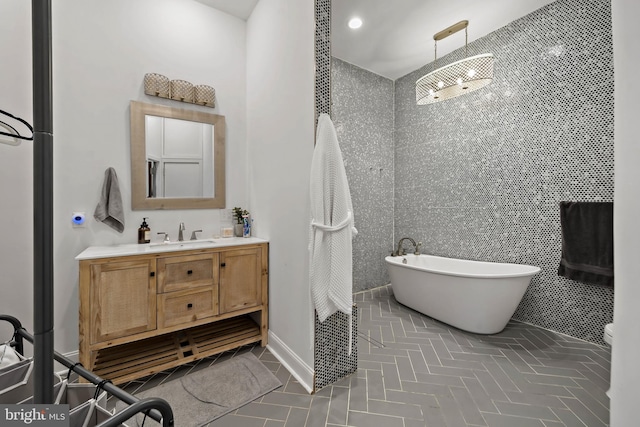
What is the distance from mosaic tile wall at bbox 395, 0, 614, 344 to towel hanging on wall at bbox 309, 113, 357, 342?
2283 mm

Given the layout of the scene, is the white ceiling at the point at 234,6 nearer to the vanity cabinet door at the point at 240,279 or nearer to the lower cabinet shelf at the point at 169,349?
the vanity cabinet door at the point at 240,279

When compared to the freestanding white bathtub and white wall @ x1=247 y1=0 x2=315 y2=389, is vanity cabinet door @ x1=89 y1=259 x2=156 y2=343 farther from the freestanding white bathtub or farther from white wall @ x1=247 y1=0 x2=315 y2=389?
the freestanding white bathtub

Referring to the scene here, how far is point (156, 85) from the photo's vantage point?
2395mm

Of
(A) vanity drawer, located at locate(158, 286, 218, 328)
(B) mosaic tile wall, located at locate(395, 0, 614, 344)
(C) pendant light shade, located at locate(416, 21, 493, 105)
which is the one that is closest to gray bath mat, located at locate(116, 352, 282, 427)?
(A) vanity drawer, located at locate(158, 286, 218, 328)

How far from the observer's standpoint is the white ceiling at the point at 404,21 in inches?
103

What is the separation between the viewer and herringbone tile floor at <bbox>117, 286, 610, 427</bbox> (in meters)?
1.58

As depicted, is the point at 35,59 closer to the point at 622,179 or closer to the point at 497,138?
the point at 622,179

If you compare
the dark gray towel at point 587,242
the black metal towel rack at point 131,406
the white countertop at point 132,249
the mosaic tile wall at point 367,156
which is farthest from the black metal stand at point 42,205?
the dark gray towel at point 587,242

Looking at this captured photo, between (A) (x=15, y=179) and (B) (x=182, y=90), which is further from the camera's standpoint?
(B) (x=182, y=90)

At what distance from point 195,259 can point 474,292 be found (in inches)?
101

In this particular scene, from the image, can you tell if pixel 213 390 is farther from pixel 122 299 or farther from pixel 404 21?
pixel 404 21

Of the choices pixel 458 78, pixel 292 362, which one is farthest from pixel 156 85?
pixel 458 78

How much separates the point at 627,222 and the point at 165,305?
247cm

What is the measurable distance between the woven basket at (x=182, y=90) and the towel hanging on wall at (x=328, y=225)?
61.6 inches
